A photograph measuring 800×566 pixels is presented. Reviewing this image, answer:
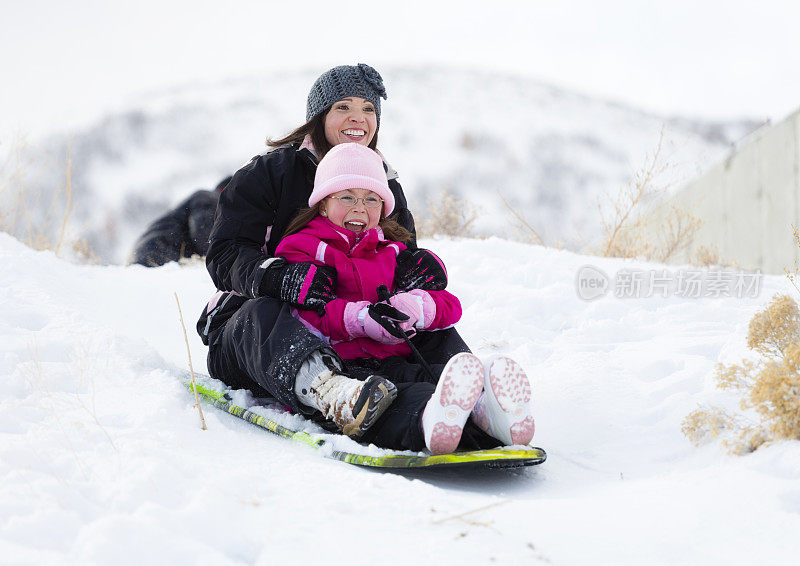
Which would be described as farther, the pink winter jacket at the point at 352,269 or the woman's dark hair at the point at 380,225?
the woman's dark hair at the point at 380,225

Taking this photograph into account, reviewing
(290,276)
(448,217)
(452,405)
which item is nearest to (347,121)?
(290,276)

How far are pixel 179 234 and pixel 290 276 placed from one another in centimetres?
413

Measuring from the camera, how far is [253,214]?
2.33m

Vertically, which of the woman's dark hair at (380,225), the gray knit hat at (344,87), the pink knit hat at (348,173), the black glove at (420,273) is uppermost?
the gray knit hat at (344,87)

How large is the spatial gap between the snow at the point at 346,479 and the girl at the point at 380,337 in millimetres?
153

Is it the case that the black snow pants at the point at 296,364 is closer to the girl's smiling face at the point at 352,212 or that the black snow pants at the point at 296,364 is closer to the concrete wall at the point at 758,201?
the girl's smiling face at the point at 352,212

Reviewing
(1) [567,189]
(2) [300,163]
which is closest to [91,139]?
(1) [567,189]

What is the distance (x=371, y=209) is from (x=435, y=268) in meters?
0.31

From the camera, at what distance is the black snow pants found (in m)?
1.86

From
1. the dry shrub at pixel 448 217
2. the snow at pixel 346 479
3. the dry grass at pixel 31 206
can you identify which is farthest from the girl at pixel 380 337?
the dry shrub at pixel 448 217

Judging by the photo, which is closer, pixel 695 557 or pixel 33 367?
pixel 695 557

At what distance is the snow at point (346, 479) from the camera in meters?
1.19

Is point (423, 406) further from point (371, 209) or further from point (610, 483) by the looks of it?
point (371, 209)

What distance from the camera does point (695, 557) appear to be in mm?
1246
